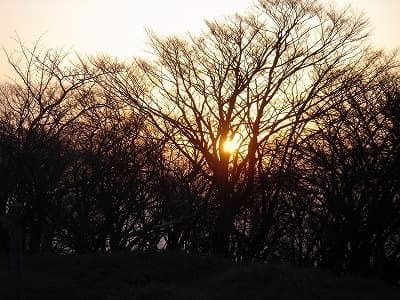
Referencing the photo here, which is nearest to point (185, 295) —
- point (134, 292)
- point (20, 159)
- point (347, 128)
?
point (134, 292)

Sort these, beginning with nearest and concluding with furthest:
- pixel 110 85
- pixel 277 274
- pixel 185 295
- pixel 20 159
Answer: pixel 185 295 < pixel 277 274 < pixel 20 159 < pixel 110 85

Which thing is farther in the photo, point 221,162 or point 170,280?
point 221,162

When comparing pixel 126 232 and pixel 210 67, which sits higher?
pixel 210 67

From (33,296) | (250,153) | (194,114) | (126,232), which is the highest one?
(194,114)

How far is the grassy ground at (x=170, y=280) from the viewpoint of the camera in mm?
10836

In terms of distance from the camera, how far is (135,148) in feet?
87.8

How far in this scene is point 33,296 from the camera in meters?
10.8

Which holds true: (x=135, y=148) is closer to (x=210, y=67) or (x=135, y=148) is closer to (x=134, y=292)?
(x=210, y=67)

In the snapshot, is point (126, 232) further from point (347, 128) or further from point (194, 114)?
point (347, 128)

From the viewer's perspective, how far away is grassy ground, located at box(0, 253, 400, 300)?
35.6 feet

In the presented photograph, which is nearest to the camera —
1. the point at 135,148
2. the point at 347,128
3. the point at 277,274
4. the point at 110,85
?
the point at 277,274

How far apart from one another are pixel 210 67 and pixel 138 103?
129 inches

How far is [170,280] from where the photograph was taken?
42.5ft

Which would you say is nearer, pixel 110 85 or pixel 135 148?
pixel 110 85
